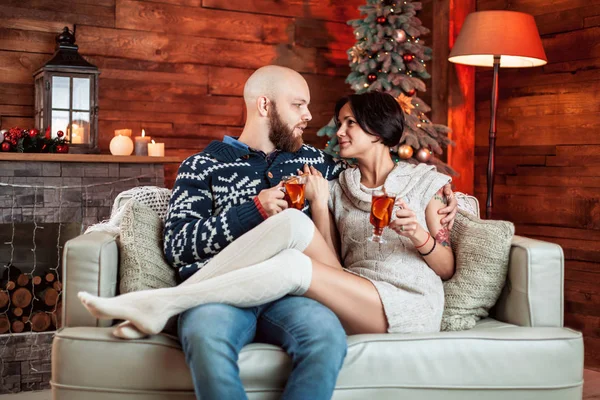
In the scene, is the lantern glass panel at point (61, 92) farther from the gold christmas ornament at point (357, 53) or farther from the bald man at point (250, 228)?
the gold christmas ornament at point (357, 53)

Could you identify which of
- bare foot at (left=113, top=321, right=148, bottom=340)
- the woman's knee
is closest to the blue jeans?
the woman's knee

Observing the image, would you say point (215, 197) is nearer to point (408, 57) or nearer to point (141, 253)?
point (141, 253)

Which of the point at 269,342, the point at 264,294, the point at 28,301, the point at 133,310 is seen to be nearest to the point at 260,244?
the point at 264,294

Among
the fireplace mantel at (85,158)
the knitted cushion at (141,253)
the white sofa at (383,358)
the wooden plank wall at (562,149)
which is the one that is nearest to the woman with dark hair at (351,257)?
the white sofa at (383,358)

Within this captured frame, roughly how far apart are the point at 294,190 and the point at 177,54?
2.27 m

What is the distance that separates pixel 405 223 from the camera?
87.0 inches

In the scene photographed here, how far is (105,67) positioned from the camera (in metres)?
4.07

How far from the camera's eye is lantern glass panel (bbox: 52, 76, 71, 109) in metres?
3.67

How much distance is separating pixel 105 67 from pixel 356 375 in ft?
8.61

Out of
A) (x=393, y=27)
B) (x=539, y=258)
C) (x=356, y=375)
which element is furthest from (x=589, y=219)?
(x=356, y=375)

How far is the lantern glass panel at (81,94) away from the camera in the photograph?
3712mm

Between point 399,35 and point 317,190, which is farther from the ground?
point 399,35

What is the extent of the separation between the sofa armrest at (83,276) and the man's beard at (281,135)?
706mm

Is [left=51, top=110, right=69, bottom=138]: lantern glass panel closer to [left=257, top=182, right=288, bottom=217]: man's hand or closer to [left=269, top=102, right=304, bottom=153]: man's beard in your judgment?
[left=269, top=102, right=304, bottom=153]: man's beard
